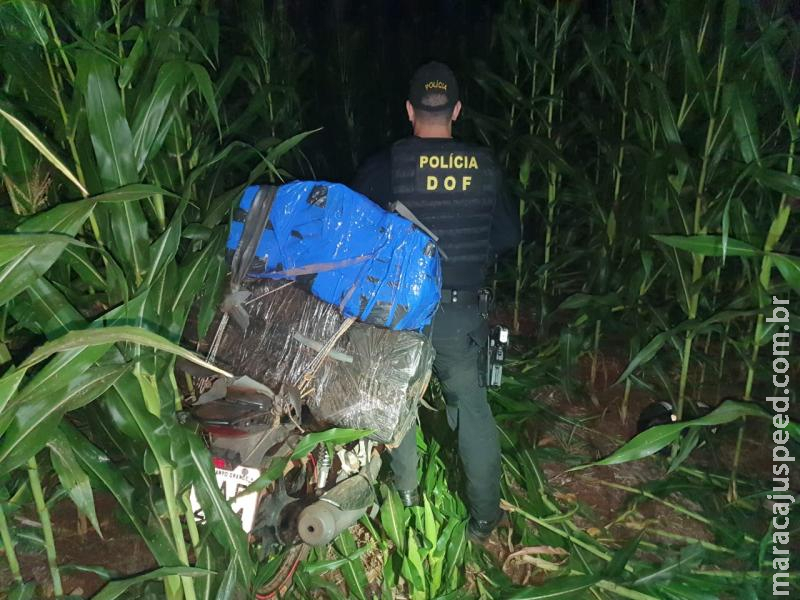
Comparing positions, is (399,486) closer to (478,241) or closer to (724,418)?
(478,241)

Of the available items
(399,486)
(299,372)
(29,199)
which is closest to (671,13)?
(299,372)

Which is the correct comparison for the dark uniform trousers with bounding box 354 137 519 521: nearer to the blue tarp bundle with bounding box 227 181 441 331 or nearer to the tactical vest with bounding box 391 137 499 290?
the tactical vest with bounding box 391 137 499 290

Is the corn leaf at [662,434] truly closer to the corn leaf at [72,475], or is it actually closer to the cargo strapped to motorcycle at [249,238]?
the cargo strapped to motorcycle at [249,238]

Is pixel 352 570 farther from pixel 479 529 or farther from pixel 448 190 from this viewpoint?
pixel 448 190

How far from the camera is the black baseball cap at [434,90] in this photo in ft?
6.14

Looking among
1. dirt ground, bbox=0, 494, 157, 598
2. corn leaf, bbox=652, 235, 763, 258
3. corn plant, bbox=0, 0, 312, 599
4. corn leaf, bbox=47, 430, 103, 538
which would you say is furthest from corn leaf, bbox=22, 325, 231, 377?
dirt ground, bbox=0, 494, 157, 598

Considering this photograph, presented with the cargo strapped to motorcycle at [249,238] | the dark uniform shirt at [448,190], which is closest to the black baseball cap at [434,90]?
the dark uniform shirt at [448,190]

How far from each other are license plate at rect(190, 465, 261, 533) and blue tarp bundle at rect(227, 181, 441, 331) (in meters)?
0.56

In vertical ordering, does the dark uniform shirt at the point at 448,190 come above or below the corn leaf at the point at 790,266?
above

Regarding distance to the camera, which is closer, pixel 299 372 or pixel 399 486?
pixel 299 372

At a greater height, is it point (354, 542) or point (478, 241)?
point (478, 241)

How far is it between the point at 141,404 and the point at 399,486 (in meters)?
1.18

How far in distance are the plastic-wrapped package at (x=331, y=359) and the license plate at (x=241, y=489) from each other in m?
0.26

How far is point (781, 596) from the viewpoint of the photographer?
71.6 inches
